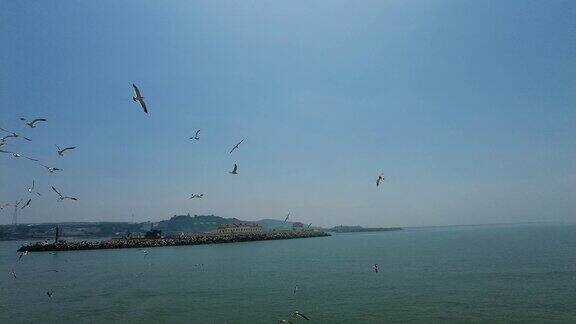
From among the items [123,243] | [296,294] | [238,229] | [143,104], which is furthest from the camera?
[238,229]

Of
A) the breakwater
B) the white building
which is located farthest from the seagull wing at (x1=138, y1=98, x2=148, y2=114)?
the white building

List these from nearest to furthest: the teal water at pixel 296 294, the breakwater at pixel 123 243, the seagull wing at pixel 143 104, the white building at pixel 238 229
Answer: the seagull wing at pixel 143 104 < the teal water at pixel 296 294 < the breakwater at pixel 123 243 < the white building at pixel 238 229

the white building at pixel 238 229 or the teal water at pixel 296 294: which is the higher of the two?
the white building at pixel 238 229

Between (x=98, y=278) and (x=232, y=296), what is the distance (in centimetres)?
1711

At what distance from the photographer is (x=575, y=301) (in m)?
24.4

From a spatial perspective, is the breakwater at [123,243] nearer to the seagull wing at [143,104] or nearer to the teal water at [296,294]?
the teal water at [296,294]

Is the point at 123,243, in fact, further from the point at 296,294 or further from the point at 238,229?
the point at 296,294

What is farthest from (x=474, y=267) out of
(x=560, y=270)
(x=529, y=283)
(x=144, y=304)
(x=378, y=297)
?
(x=144, y=304)

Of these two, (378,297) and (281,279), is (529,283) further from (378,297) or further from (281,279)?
(281,279)

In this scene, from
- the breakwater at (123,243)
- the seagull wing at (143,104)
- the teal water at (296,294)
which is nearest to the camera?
the seagull wing at (143,104)

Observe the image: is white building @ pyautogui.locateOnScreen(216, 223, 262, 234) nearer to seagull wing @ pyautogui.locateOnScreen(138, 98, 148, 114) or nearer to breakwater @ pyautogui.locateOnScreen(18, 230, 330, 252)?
breakwater @ pyautogui.locateOnScreen(18, 230, 330, 252)

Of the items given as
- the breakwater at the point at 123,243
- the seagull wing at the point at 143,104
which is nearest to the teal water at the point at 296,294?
the seagull wing at the point at 143,104

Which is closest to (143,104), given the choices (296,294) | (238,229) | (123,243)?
(296,294)

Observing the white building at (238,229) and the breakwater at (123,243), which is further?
the white building at (238,229)
